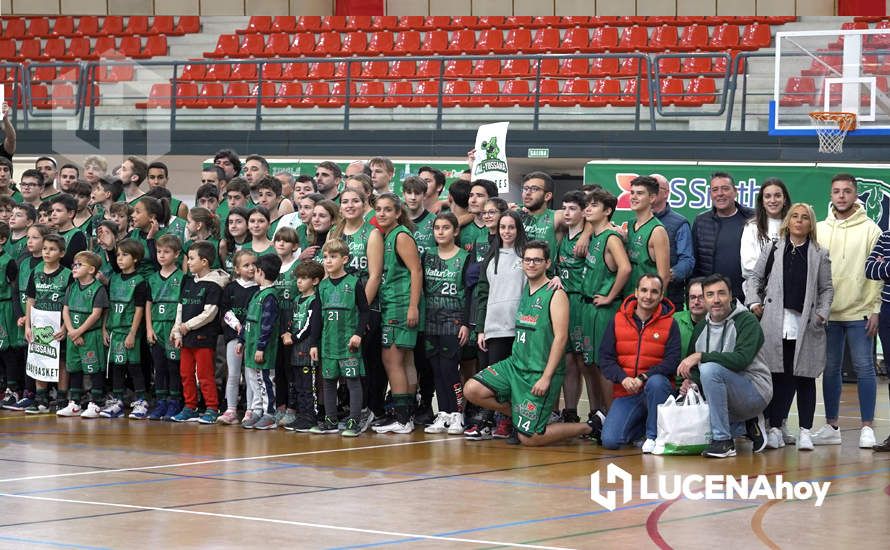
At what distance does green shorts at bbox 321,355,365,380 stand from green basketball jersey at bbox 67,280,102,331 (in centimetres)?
230

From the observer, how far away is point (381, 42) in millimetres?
21422

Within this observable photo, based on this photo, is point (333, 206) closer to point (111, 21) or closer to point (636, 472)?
point (636, 472)

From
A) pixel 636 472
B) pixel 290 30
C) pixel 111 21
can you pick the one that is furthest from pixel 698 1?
pixel 636 472

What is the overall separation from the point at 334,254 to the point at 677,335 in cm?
251

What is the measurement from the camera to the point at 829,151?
14445 millimetres

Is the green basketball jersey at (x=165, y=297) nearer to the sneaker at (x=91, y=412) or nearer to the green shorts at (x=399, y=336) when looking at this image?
the sneaker at (x=91, y=412)

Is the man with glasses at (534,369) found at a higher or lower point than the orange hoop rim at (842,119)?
lower

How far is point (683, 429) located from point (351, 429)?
2423 millimetres

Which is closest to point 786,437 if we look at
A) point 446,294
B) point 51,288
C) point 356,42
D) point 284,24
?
point 446,294

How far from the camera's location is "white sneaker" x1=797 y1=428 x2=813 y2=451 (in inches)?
338

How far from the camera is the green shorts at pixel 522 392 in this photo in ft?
28.5

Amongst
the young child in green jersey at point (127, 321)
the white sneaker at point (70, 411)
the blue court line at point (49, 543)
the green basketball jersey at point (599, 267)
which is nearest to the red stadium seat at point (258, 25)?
the young child in green jersey at point (127, 321)

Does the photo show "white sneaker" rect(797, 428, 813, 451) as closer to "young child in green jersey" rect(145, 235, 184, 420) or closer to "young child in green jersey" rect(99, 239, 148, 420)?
"young child in green jersey" rect(145, 235, 184, 420)

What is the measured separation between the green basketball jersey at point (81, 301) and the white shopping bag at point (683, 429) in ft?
15.8
